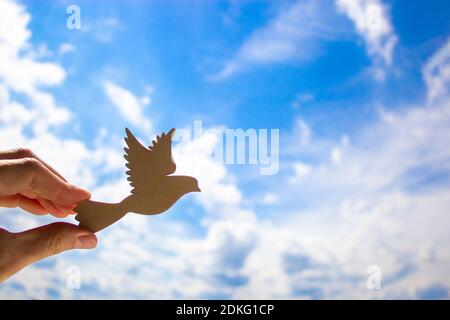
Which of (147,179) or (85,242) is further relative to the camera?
(147,179)

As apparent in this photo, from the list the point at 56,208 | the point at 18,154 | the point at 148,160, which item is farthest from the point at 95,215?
the point at 18,154

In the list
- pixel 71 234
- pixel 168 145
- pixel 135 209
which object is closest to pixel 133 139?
pixel 168 145

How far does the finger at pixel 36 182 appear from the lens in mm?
2369

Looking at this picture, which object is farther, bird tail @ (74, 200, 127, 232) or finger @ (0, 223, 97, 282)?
bird tail @ (74, 200, 127, 232)

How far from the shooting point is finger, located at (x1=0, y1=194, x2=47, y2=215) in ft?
9.39

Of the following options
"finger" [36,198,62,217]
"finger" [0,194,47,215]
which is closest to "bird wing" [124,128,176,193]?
"finger" [36,198,62,217]

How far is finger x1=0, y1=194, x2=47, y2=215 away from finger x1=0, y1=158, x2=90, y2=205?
231mm

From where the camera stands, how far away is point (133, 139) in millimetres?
2803

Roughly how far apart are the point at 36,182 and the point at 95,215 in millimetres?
418

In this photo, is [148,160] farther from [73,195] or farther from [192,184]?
[73,195]

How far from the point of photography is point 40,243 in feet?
8.09

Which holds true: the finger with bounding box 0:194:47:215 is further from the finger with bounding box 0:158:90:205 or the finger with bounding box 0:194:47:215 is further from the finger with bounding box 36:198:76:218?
the finger with bounding box 0:158:90:205

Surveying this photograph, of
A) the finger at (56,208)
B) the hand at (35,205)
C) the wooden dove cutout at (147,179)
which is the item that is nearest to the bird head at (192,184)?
the wooden dove cutout at (147,179)
